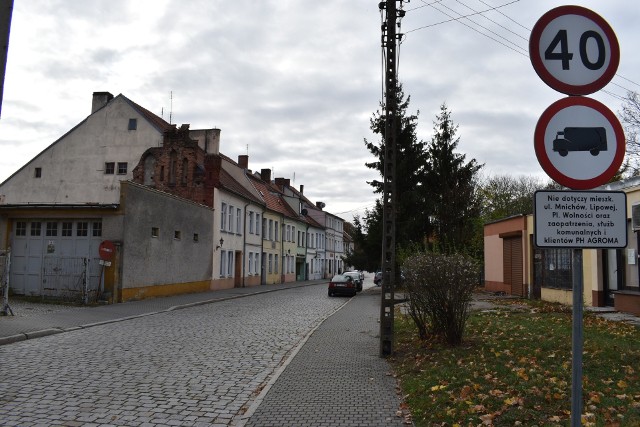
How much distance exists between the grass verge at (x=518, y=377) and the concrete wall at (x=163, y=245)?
15.1 meters

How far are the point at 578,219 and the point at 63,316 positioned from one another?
17.1m

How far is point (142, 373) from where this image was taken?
8.99m

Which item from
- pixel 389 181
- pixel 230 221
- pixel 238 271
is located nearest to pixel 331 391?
pixel 389 181

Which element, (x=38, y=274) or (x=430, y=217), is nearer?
(x=38, y=274)

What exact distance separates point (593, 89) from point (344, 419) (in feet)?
14.4

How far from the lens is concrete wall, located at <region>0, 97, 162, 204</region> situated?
36.7 meters

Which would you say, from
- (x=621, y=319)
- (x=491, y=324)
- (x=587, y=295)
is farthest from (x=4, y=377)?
(x=587, y=295)

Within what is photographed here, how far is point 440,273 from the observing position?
10.1m

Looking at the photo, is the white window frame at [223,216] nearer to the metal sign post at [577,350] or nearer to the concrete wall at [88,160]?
the concrete wall at [88,160]

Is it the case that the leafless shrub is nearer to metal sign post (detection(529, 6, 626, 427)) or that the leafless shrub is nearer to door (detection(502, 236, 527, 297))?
metal sign post (detection(529, 6, 626, 427))

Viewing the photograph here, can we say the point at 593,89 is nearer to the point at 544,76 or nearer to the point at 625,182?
the point at 544,76

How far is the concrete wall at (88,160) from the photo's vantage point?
36688 millimetres

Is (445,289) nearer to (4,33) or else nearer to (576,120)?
(576,120)

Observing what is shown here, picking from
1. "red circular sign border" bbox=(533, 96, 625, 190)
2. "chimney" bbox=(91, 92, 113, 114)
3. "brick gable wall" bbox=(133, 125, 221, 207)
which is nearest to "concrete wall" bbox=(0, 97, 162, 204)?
"brick gable wall" bbox=(133, 125, 221, 207)
